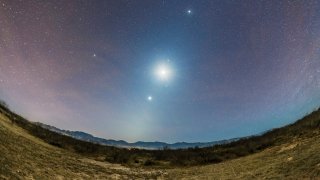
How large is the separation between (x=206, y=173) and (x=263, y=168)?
274 centimetres

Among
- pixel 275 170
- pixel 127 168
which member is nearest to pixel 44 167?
pixel 127 168

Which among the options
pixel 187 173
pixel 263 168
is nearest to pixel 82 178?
pixel 187 173

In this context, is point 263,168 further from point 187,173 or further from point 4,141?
point 4,141

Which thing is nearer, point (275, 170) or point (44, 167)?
point (275, 170)

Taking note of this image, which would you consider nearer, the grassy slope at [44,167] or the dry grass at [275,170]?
the dry grass at [275,170]

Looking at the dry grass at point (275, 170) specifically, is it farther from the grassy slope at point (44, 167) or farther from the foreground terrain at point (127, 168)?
the grassy slope at point (44, 167)

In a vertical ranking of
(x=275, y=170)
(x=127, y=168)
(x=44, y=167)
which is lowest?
(x=44, y=167)

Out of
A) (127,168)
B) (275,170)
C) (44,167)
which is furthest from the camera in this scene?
(127,168)

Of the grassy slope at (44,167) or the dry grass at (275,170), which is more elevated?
the dry grass at (275,170)

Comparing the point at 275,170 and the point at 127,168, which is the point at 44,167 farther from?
the point at 275,170

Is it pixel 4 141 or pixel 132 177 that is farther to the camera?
pixel 132 177

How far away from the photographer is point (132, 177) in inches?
579

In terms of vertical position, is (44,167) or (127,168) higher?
(127,168)

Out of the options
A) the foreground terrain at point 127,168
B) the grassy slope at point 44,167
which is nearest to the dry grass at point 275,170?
the foreground terrain at point 127,168
